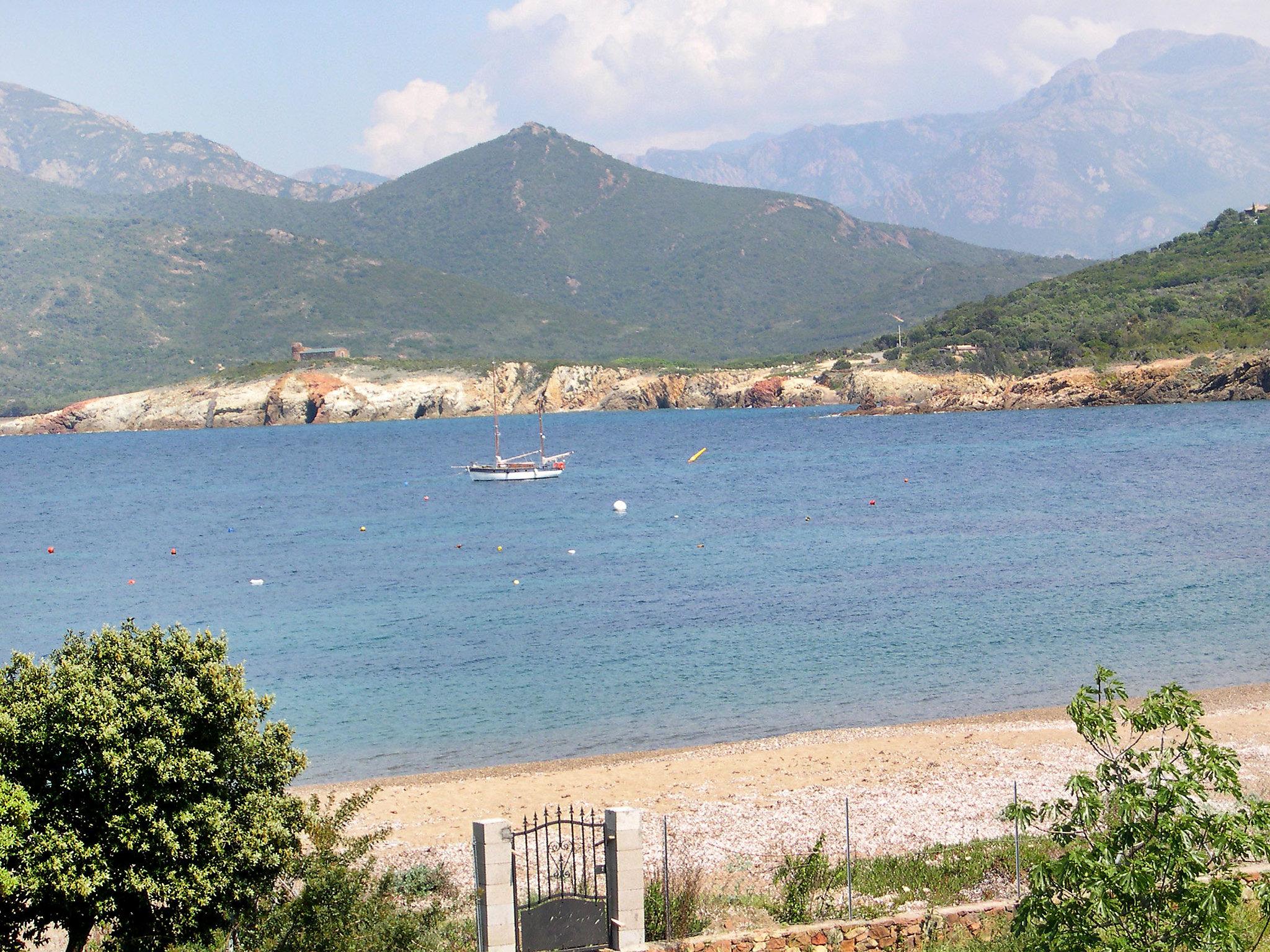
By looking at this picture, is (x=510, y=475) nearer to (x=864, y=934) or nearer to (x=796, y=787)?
(x=796, y=787)

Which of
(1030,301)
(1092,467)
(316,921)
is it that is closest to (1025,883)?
(316,921)

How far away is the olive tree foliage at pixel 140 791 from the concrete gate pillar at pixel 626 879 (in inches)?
128

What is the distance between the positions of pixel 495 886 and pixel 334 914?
1.55 m

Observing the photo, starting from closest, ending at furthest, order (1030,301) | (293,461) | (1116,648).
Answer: (1116,648)
(293,461)
(1030,301)

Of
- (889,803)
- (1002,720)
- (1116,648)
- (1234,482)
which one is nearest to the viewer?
(889,803)

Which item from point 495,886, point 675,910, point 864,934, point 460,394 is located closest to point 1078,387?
point 460,394

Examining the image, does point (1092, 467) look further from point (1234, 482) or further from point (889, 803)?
point (889, 803)

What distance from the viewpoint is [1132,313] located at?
125312mm

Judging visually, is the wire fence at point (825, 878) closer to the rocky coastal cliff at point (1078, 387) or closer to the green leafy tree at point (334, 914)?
the green leafy tree at point (334, 914)

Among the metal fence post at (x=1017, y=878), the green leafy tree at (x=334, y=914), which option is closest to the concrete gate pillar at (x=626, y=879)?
the green leafy tree at (x=334, y=914)

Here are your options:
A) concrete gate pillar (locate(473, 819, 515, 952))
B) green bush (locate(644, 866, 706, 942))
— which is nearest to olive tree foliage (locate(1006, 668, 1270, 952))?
green bush (locate(644, 866, 706, 942))

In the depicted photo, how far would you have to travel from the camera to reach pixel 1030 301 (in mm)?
145000

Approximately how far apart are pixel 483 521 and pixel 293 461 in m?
48.8

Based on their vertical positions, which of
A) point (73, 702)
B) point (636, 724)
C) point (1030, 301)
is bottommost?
point (636, 724)
